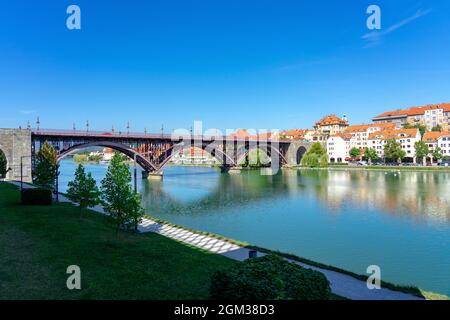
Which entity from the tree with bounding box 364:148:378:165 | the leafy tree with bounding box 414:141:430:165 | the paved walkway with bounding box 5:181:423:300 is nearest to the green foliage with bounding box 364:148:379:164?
the tree with bounding box 364:148:378:165

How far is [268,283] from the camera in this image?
25.7 feet

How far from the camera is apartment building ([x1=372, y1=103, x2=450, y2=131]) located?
138125mm

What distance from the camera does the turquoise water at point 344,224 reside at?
723 inches

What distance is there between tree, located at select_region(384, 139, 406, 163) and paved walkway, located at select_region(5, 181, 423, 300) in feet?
313

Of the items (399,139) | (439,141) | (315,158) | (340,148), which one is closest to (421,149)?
(439,141)

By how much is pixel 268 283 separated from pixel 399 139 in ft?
390

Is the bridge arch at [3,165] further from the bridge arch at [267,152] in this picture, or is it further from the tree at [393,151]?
the tree at [393,151]

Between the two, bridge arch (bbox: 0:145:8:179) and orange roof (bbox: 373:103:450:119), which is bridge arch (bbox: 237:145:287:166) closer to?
bridge arch (bbox: 0:145:8:179)

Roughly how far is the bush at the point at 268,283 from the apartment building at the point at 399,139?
111618mm

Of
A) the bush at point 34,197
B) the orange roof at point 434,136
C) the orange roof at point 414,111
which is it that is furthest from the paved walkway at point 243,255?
the orange roof at point 414,111

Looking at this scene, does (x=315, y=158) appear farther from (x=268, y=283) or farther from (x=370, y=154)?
(x=268, y=283)
